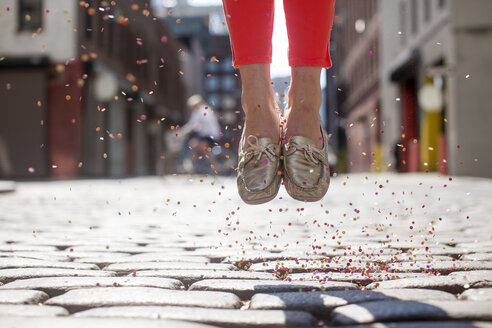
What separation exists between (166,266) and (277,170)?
56 centimetres

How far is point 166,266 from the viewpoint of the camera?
2.43 metres

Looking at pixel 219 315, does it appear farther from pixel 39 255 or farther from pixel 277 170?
pixel 39 255

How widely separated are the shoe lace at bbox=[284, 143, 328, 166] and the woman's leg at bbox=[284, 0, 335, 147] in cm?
7

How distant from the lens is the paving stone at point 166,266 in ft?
7.80

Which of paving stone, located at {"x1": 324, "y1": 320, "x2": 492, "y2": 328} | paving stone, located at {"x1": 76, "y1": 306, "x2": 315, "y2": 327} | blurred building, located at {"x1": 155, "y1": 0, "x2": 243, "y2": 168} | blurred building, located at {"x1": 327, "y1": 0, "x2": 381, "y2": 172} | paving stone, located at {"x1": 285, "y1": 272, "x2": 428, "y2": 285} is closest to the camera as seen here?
paving stone, located at {"x1": 324, "y1": 320, "x2": 492, "y2": 328}

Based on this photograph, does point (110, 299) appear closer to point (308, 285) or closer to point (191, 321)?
point (191, 321)

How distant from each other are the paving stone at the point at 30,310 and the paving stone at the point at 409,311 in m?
0.68

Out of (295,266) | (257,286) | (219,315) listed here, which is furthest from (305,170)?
(219,315)

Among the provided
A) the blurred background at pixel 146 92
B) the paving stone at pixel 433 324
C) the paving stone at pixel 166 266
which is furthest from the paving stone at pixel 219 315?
the blurred background at pixel 146 92

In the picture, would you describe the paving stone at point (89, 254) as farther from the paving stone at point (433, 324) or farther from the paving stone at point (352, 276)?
the paving stone at point (433, 324)

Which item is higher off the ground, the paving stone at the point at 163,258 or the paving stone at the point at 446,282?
the paving stone at the point at 446,282

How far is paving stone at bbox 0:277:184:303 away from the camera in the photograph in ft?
6.40

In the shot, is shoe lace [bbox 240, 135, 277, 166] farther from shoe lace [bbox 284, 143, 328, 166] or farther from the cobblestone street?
the cobblestone street

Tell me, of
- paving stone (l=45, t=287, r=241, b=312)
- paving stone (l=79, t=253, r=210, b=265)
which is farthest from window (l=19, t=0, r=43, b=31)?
paving stone (l=45, t=287, r=241, b=312)
